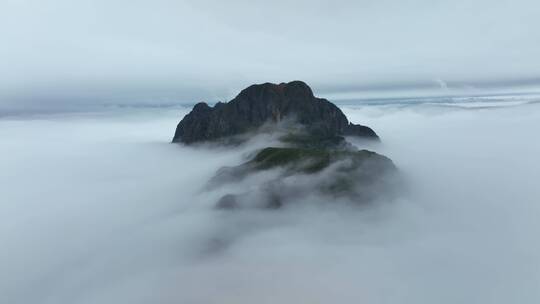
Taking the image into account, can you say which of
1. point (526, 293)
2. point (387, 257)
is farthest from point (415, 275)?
point (526, 293)

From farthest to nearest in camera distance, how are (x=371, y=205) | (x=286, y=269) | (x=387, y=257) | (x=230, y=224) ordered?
(x=371, y=205)
(x=230, y=224)
(x=387, y=257)
(x=286, y=269)

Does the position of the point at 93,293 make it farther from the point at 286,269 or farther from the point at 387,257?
the point at 387,257

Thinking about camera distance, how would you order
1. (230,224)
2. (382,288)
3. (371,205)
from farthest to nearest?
(371,205) < (230,224) < (382,288)

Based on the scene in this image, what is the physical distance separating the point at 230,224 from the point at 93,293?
66.2m

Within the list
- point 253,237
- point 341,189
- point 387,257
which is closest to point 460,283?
point 387,257

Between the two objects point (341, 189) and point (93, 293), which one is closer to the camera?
point (93, 293)

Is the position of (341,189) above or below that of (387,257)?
above

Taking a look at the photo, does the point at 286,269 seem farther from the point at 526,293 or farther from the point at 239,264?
the point at 526,293

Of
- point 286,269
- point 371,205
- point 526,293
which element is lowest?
point 526,293

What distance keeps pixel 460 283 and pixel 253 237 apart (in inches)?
3575

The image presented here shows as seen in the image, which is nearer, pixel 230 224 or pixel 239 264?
pixel 239 264

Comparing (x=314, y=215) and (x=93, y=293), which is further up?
(x=314, y=215)

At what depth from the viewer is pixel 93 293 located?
151625 millimetres

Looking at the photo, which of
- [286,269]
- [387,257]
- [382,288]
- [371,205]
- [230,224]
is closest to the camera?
[382,288]
